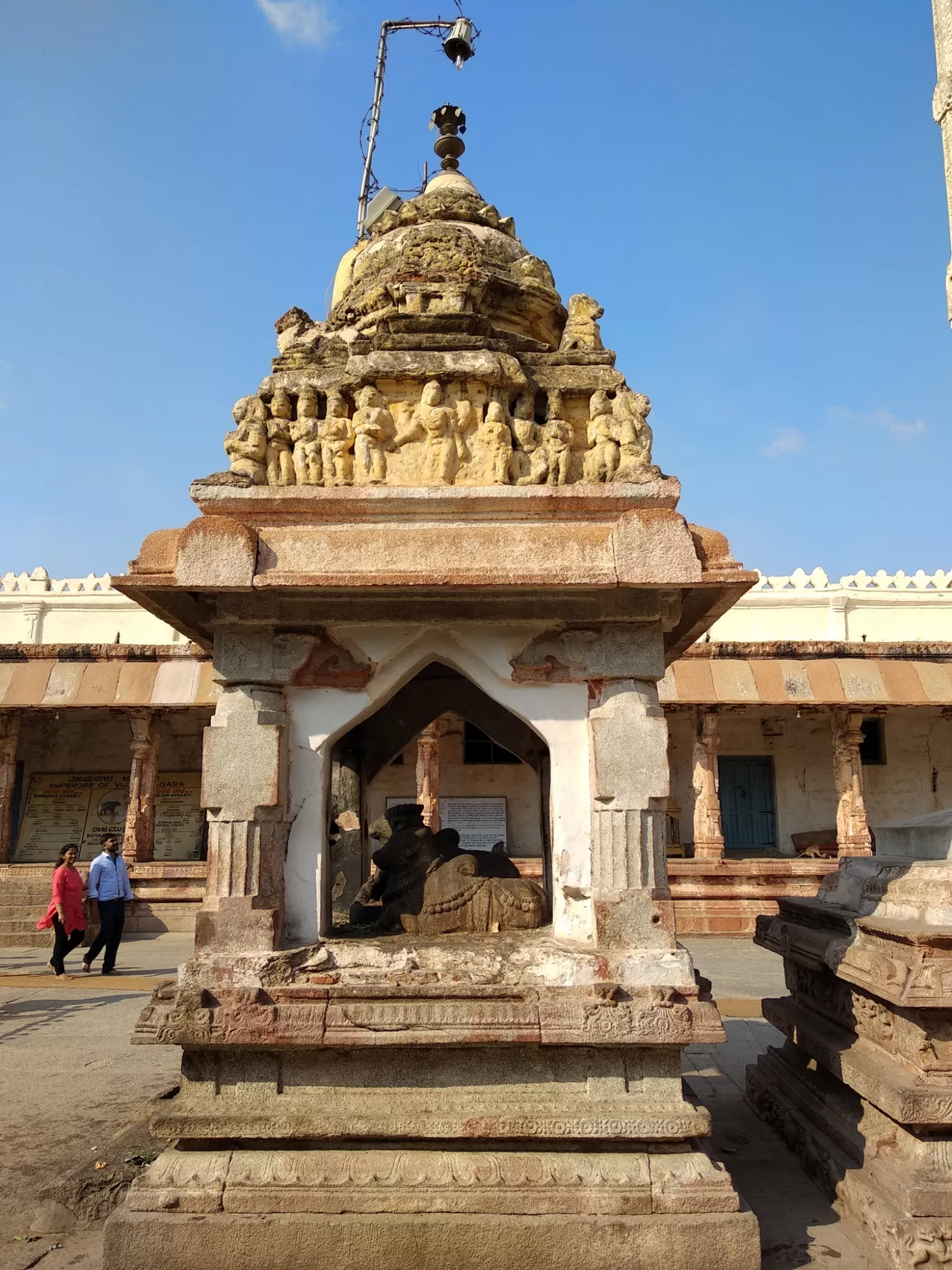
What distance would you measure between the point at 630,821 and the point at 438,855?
5.04ft

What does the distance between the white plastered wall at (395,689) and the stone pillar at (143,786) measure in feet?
37.8

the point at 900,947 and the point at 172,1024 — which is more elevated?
the point at 900,947

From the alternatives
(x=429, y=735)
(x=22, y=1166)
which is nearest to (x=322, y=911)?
(x=22, y=1166)

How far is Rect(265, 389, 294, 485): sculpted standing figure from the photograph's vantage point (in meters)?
4.36

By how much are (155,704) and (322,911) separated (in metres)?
11.2

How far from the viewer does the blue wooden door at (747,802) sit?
17.8m

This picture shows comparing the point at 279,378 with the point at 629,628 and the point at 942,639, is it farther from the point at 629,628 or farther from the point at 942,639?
the point at 942,639

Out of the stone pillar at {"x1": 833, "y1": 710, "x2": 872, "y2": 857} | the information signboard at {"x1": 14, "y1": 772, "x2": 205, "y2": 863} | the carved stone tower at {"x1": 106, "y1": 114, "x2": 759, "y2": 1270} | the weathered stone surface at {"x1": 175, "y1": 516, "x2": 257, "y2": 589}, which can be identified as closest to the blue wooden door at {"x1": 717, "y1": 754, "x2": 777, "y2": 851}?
the stone pillar at {"x1": 833, "y1": 710, "x2": 872, "y2": 857}

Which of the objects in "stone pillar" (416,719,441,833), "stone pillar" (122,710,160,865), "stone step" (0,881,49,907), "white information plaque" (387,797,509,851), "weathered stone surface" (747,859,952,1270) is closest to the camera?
"weathered stone surface" (747,859,952,1270)

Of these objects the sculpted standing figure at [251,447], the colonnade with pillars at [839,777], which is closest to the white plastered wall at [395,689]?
the sculpted standing figure at [251,447]

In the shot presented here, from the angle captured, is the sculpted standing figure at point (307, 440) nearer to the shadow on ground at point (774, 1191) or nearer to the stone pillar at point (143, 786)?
the shadow on ground at point (774, 1191)

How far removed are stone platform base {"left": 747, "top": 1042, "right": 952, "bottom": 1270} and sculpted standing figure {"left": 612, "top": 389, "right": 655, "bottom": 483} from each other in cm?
303

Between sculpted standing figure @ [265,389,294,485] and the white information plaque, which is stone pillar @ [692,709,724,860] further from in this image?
sculpted standing figure @ [265,389,294,485]

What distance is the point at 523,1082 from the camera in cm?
369
